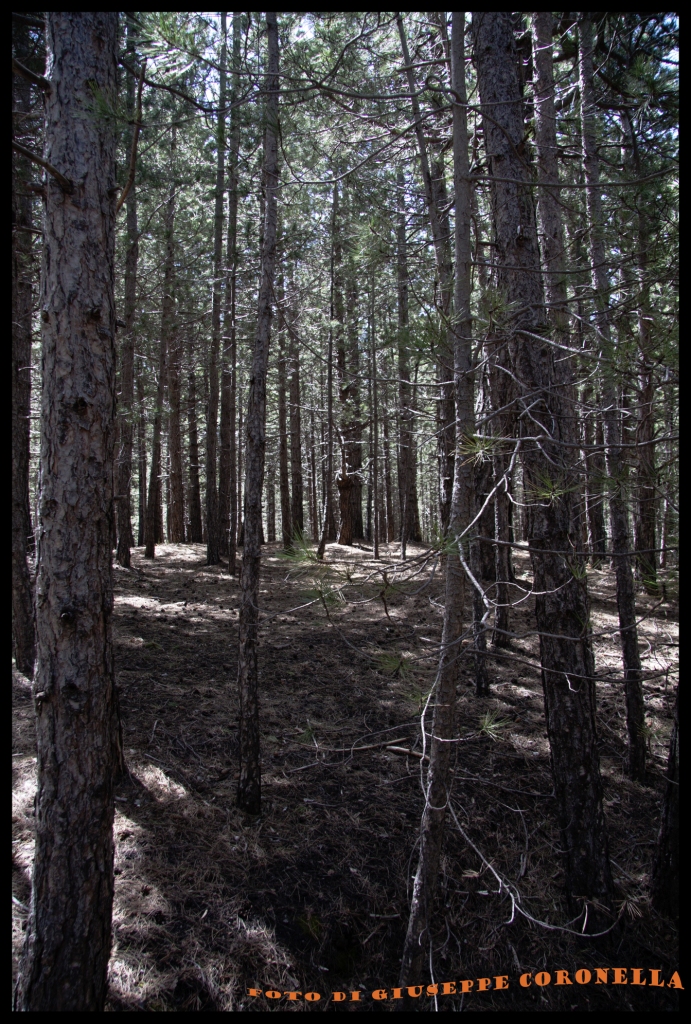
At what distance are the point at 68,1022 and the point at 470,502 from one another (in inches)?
139

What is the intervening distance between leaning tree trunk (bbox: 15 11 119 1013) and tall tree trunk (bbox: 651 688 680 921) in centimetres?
422

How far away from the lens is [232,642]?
818cm

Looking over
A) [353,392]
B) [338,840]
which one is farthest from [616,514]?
[353,392]

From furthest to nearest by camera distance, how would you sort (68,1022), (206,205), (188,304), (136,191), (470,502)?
1. (206,205)
2. (188,304)
3. (136,191)
4. (470,502)
5. (68,1022)

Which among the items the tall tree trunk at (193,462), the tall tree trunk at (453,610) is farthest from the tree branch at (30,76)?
the tall tree trunk at (193,462)

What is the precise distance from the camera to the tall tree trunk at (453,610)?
3088 millimetres

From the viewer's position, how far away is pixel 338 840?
14.8 ft

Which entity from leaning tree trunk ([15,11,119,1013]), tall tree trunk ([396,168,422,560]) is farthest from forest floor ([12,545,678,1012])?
tall tree trunk ([396,168,422,560])

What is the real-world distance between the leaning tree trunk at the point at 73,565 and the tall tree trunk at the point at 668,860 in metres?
4.22

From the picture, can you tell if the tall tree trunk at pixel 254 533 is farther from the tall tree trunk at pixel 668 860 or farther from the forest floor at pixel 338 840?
the tall tree trunk at pixel 668 860

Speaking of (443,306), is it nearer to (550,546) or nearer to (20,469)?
(550,546)

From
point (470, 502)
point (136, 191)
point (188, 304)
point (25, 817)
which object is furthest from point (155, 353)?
point (470, 502)

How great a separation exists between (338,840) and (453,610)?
275 cm
